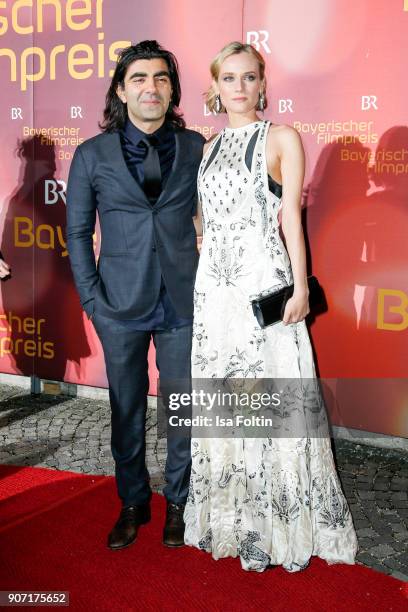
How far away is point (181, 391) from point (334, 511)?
85 centimetres

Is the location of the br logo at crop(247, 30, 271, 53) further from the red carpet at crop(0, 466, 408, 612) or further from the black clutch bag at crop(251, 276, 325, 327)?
the red carpet at crop(0, 466, 408, 612)

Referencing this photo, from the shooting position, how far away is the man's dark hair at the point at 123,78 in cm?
310

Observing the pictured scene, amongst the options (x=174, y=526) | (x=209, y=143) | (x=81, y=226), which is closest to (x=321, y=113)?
(x=209, y=143)

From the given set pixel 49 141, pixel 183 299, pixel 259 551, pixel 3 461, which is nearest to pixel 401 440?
pixel 259 551

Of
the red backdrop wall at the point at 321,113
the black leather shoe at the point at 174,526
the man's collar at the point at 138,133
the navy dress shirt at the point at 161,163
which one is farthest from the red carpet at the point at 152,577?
the man's collar at the point at 138,133

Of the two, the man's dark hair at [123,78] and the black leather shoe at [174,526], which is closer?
the man's dark hair at [123,78]

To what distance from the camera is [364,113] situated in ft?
14.1

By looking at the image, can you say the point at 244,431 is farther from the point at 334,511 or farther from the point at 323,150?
the point at 323,150

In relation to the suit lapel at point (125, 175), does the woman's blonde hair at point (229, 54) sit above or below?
above

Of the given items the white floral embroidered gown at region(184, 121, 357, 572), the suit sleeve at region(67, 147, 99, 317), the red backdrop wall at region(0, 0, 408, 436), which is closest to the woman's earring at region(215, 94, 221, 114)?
the white floral embroidered gown at region(184, 121, 357, 572)

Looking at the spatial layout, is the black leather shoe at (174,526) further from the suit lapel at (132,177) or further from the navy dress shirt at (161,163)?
the suit lapel at (132,177)

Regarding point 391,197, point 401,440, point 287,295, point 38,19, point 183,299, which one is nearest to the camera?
point 287,295

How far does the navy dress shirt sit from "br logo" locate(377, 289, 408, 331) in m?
1.70

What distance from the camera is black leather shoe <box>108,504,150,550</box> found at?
3.26m
